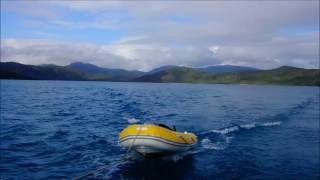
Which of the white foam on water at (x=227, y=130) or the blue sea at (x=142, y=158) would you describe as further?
the white foam on water at (x=227, y=130)

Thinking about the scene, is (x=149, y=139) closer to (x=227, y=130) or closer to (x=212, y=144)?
(x=212, y=144)

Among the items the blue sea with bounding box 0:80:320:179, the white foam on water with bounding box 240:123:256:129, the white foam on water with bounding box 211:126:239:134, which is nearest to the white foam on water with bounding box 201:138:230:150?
the blue sea with bounding box 0:80:320:179

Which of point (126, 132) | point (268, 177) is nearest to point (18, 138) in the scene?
point (126, 132)

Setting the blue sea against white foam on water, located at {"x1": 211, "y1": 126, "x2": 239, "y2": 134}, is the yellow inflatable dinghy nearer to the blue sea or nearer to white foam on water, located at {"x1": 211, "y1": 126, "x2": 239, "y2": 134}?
the blue sea

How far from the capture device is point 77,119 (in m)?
36.7

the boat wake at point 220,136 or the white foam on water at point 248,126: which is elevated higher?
the white foam on water at point 248,126

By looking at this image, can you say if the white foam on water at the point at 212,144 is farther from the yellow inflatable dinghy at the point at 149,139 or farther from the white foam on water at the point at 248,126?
the white foam on water at the point at 248,126

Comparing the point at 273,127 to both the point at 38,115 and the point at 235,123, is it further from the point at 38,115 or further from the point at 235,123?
the point at 38,115

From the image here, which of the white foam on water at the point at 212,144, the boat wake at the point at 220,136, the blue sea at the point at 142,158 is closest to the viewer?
the blue sea at the point at 142,158

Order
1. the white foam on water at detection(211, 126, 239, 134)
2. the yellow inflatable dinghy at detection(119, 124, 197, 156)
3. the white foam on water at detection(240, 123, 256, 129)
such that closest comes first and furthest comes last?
the yellow inflatable dinghy at detection(119, 124, 197, 156)
the white foam on water at detection(211, 126, 239, 134)
the white foam on water at detection(240, 123, 256, 129)

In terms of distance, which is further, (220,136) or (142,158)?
(220,136)

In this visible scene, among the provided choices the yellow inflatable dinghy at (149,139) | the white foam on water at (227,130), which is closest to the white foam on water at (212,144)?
the white foam on water at (227,130)

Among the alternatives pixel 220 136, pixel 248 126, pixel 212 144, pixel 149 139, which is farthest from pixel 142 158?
pixel 248 126

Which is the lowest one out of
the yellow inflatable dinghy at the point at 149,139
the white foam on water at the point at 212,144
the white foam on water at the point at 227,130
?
the white foam on water at the point at 212,144
